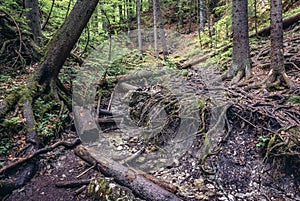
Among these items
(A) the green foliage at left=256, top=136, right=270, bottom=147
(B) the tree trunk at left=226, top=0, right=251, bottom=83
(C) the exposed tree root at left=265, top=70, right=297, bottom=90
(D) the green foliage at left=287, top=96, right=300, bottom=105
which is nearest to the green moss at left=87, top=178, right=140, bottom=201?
(A) the green foliage at left=256, top=136, right=270, bottom=147

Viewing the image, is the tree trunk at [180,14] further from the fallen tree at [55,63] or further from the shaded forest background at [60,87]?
the fallen tree at [55,63]

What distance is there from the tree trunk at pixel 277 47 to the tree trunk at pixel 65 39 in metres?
4.54

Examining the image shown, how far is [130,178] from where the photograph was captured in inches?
147

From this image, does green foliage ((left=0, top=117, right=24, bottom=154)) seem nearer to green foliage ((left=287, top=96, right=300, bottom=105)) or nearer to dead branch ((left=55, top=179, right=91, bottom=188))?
dead branch ((left=55, top=179, right=91, bottom=188))

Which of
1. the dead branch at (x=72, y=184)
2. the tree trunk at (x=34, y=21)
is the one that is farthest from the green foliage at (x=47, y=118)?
the tree trunk at (x=34, y=21)

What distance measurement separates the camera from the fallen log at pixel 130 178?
11.2 feet

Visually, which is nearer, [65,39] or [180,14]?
[65,39]

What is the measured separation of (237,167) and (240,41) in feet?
15.3

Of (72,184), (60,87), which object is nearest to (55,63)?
(60,87)

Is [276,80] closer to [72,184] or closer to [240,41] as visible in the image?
[240,41]

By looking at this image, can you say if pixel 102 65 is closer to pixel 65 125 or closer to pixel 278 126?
pixel 65 125

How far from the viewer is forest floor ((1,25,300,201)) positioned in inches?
140

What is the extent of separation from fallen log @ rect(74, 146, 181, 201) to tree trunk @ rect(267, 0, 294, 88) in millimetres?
3870

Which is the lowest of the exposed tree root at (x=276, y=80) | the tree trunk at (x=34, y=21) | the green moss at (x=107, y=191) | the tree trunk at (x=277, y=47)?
the green moss at (x=107, y=191)
